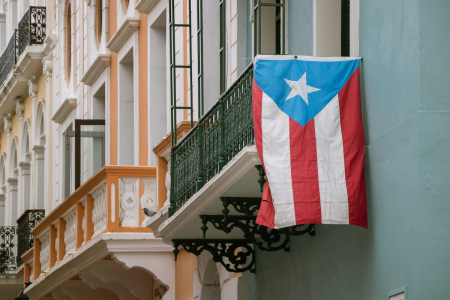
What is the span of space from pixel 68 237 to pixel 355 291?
31.0 ft

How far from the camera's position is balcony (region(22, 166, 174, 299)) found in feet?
50.0

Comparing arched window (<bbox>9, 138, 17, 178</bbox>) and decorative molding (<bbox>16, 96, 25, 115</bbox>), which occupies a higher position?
decorative molding (<bbox>16, 96, 25, 115</bbox>)

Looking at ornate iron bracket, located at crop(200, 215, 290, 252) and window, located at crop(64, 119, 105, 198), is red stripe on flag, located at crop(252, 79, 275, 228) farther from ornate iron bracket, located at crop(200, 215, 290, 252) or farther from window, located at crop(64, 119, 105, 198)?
window, located at crop(64, 119, 105, 198)

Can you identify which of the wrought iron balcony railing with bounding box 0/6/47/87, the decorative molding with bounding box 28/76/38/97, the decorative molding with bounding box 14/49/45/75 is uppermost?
the wrought iron balcony railing with bounding box 0/6/47/87

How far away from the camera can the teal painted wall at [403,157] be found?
27.0 feet

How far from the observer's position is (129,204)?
50.6 feet

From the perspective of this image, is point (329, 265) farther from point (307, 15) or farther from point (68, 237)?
point (68, 237)

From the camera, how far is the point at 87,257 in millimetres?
16172

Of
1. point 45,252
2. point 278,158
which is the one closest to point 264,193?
point 278,158

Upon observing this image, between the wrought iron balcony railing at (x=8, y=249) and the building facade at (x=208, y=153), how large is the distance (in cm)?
110

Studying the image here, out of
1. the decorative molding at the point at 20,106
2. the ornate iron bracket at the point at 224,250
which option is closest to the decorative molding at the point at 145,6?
the ornate iron bracket at the point at 224,250

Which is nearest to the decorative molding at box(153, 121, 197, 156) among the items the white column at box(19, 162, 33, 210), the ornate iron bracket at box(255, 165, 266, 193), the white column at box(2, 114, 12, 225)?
the ornate iron bracket at box(255, 165, 266, 193)

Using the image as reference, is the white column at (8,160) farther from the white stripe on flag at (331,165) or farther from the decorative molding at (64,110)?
the white stripe on flag at (331,165)

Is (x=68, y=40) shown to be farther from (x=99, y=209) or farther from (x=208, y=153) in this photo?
(x=208, y=153)
